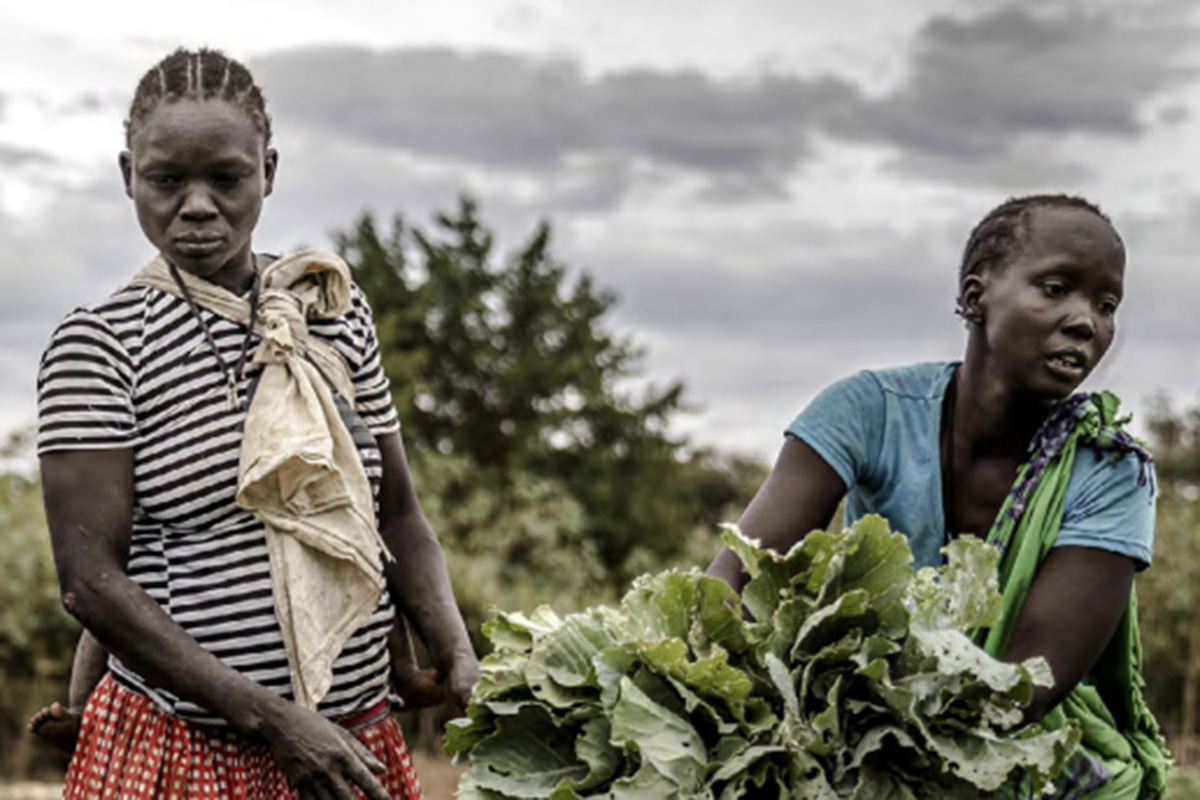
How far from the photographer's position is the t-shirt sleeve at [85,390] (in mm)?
2674

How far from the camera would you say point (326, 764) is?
2.69 m

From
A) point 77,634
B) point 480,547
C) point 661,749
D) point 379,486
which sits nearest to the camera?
point 661,749

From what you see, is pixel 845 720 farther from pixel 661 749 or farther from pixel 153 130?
pixel 153 130

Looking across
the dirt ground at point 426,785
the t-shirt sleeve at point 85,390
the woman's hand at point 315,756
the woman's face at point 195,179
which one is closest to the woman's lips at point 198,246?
the woman's face at point 195,179

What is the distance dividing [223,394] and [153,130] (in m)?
0.44

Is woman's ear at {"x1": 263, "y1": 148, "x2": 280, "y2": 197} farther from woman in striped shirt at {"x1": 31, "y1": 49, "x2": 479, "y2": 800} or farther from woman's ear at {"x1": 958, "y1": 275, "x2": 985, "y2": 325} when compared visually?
woman's ear at {"x1": 958, "y1": 275, "x2": 985, "y2": 325}

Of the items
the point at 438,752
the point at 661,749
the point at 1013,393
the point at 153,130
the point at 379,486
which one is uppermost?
the point at 153,130

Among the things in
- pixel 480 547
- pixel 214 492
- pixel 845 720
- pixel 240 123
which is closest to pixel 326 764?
pixel 214 492

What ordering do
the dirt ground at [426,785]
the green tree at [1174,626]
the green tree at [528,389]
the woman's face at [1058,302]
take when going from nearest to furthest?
the woman's face at [1058,302] → the dirt ground at [426,785] → the green tree at [1174,626] → the green tree at [528,389]

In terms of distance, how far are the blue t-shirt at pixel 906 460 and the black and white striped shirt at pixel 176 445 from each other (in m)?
0.93

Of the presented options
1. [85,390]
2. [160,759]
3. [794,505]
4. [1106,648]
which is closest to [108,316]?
[85,390]

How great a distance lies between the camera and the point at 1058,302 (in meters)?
2.74

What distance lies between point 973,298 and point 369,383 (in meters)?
1.06

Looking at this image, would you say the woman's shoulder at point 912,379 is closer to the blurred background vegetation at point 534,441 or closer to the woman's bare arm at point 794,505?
the woman's bare arm at point 794,505
